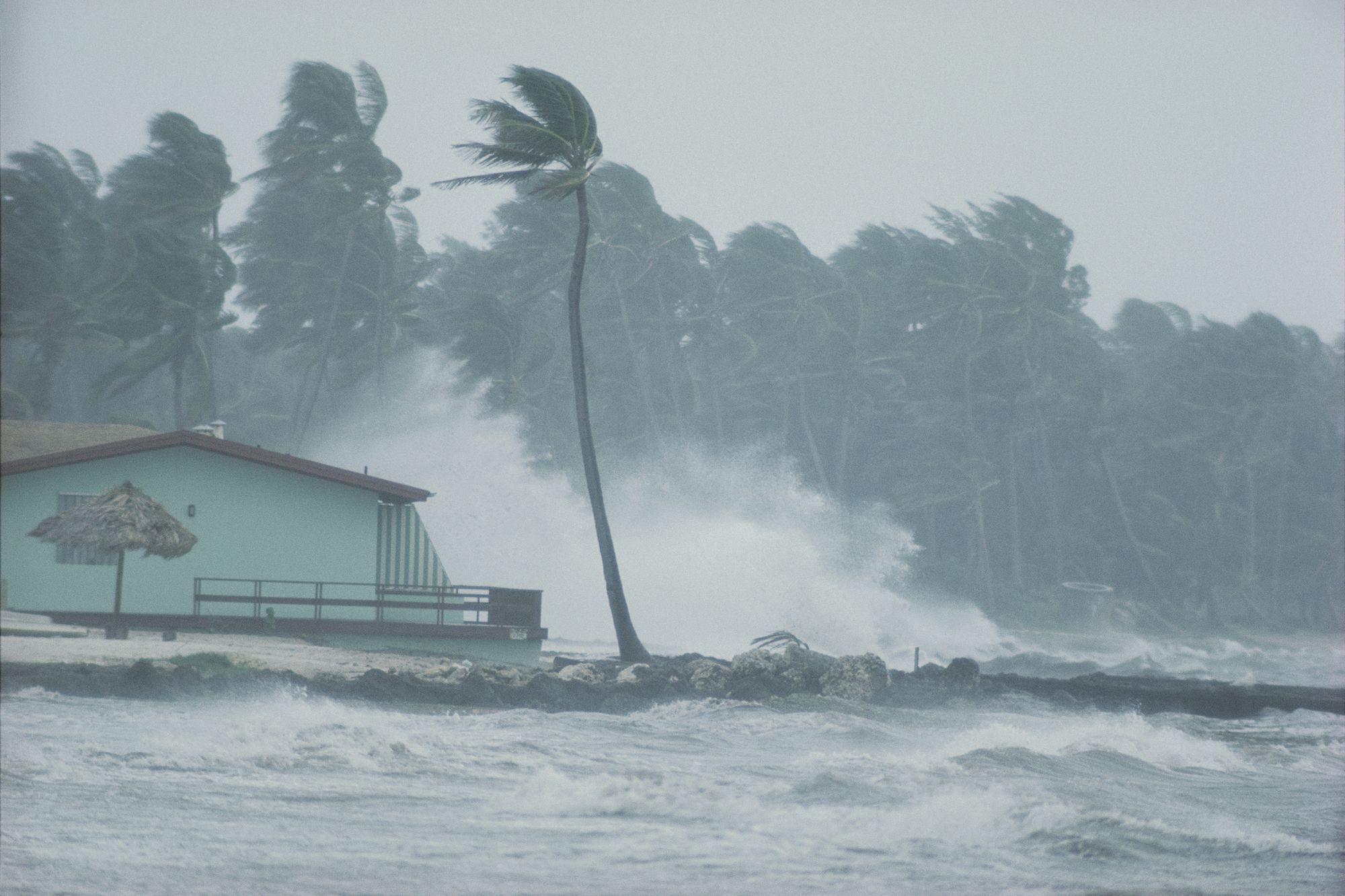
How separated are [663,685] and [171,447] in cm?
599

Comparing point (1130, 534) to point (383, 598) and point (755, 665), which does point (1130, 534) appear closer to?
point (755, 665)

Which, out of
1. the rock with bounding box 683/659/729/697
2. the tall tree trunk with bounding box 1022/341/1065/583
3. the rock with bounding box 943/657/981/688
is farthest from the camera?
the tall tree trunk with bounding box 1022/341/1065/583

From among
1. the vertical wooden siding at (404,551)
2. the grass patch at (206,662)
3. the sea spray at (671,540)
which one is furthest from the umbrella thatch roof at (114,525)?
the sea spray at (671,540)

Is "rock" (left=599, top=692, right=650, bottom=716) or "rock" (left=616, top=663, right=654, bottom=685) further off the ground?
"rock" (left=616, top=663, right=654, bottom=685)

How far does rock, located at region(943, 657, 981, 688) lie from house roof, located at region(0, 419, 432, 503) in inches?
305

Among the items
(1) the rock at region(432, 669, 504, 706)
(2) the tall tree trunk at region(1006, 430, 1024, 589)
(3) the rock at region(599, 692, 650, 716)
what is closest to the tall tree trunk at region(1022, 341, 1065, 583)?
(2) the tall tree trunk at region(1006, 430, 1024, 589)

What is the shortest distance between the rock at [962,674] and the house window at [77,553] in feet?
35.5

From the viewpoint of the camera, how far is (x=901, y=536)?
43750mm

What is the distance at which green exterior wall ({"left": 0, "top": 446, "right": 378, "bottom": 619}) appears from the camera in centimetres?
1320

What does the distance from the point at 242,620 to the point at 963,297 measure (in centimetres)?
3435

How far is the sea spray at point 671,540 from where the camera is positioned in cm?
2652

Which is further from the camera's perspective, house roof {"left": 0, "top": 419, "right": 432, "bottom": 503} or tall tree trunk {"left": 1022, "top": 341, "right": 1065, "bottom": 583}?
tall tree trunk {"left": 1022, "top": 341, "right": 1065, "bottom": 583}

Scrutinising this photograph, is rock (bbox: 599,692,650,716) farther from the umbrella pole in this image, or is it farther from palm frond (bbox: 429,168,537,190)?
palm frond (bbox: 429,168,537,190)

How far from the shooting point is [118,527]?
12.9m
